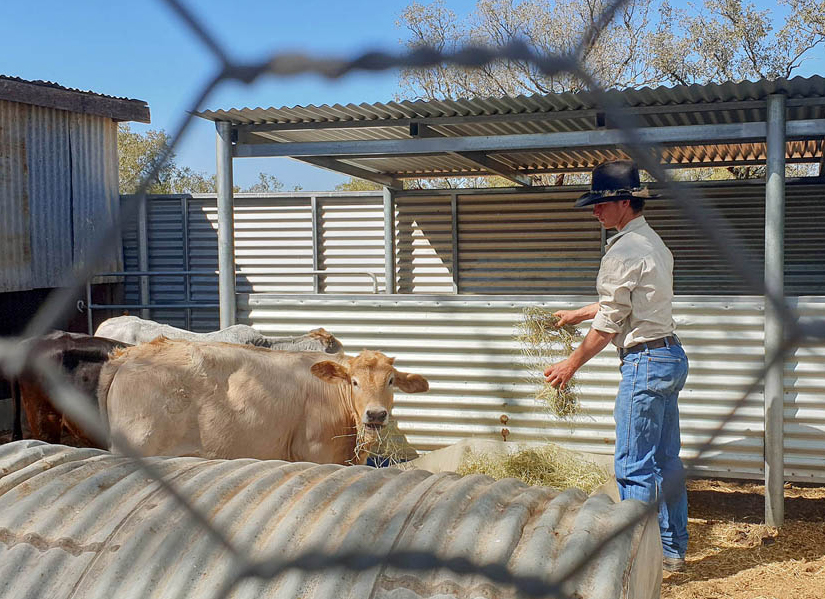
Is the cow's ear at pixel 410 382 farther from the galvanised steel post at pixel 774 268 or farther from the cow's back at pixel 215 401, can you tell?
the galvanised steel post at pixel 774 268

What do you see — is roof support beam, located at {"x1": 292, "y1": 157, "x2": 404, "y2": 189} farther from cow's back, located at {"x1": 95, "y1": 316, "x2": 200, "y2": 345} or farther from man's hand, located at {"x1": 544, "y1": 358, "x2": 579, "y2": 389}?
man's hand, located at {"x1": 544, "y1": 358, "x2": 579, "y2": 389}

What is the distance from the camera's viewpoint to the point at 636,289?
→ 409cm

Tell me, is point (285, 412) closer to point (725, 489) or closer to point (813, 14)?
point (725, 489)

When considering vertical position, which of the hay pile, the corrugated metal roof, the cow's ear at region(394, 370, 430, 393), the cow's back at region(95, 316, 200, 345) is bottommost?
the hay pile

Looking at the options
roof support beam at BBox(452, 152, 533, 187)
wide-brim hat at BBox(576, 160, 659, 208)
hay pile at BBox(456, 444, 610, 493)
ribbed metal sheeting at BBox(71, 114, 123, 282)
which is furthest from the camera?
ribbed metal sheeting at BBox(71, 114, 123, 282)

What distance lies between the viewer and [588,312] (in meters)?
4.63

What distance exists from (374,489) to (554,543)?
66cm

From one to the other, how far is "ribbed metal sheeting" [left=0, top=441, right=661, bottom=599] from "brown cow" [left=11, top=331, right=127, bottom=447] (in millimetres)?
3135

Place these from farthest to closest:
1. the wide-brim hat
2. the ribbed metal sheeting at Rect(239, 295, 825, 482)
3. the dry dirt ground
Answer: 1. the ribbed metal sheeting at Rect(239, 295, 825, 482)
2. the dry dirt ground
3. the wide-brim hat

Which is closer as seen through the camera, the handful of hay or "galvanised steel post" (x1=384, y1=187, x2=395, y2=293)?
the handful of hay

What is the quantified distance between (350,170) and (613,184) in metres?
5.75

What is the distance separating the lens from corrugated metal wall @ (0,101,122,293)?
10.7 metres

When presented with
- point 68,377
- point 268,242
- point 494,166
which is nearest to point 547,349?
point 68,377

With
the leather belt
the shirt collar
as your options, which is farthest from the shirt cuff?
the shirt collar
